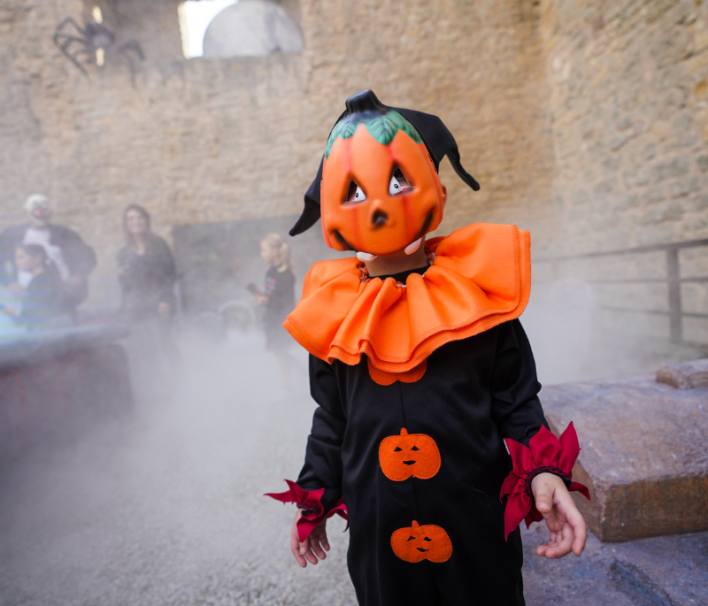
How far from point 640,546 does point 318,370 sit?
106 cm

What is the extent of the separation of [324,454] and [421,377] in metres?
0.29

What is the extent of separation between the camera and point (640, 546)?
1.19 m

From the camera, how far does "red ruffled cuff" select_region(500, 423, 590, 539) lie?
720mm

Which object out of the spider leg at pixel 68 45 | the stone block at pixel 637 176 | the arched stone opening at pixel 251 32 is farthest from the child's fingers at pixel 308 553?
the arched stone opening at pixel 251 32

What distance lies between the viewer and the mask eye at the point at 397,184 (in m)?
0.79

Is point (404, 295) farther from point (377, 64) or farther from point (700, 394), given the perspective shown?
point (377, 64)

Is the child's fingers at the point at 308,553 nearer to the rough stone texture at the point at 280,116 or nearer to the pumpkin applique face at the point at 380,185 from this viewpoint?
the pumpkin applique face at the point at 380,185

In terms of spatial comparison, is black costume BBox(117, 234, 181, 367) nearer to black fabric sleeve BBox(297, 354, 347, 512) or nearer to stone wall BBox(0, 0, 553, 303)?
stone wall BBox(0, 0, 553, 303)

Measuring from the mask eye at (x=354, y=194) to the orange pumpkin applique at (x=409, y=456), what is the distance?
444 mm

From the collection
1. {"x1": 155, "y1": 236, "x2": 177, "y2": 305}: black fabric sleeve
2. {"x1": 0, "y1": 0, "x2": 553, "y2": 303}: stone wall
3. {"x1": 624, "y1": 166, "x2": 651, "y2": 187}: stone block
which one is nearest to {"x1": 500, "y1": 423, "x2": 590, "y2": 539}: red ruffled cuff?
{"x1": 155, "y1": 236, "x2": 177, "y2": 305}: black fabric sleeve

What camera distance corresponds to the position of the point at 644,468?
3.85 feet

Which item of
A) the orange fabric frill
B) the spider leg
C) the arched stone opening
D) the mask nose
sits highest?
the arched stone opening

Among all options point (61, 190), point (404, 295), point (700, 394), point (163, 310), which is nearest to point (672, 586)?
point (700, 394)

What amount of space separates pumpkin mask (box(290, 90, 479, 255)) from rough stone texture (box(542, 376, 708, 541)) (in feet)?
2.93
